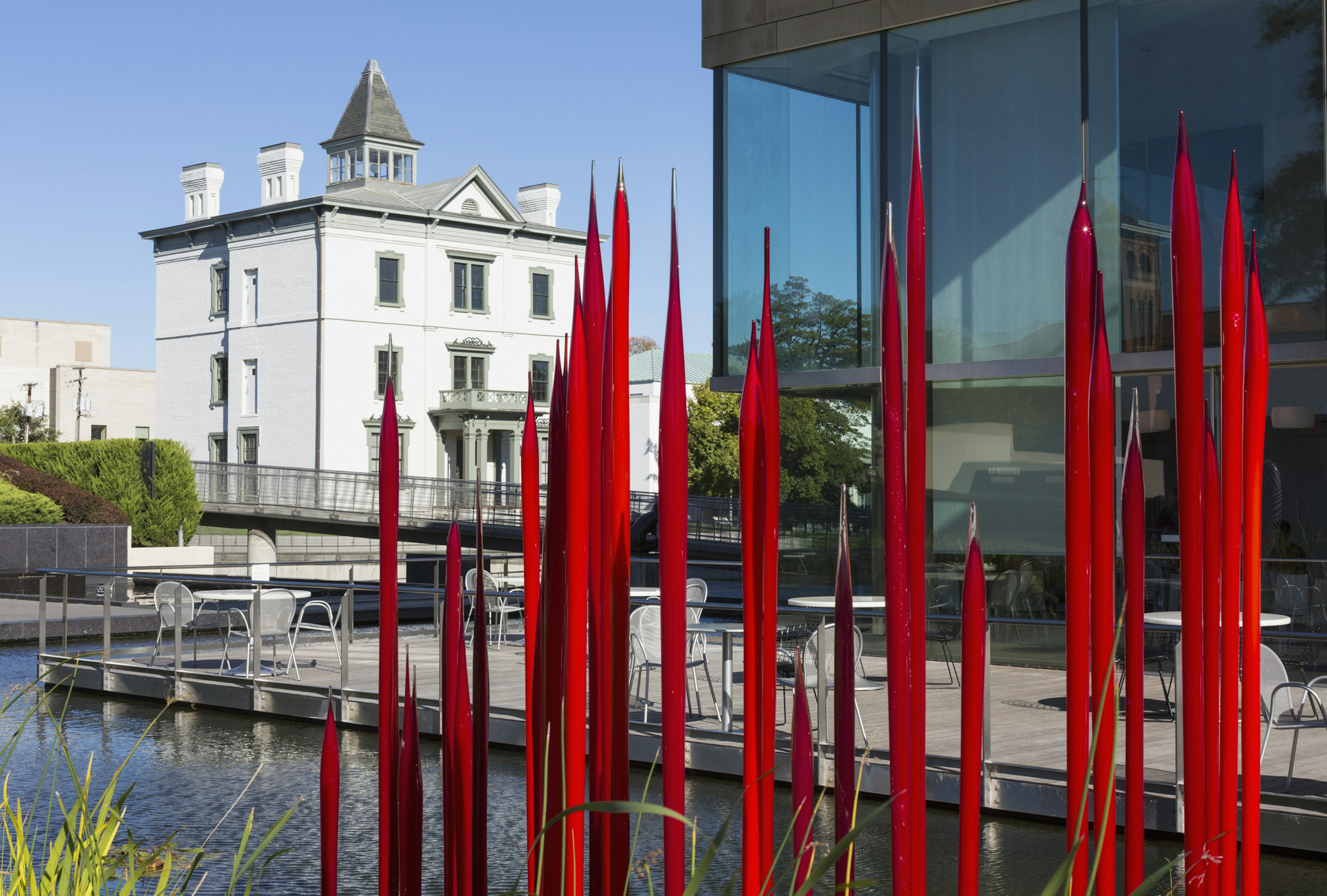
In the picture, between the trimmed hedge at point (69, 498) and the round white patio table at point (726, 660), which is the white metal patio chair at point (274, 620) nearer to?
the round white patio table at point (726, 660)

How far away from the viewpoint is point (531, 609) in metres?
1.32

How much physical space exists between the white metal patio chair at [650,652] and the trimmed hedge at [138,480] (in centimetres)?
2394

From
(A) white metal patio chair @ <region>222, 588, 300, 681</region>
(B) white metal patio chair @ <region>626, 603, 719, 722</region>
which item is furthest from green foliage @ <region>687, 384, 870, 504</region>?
(A) white metal patio chair @ <region>222, 588, 300, 681</region>

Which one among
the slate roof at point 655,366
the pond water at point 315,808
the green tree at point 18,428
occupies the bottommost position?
the pond water at point 315,808

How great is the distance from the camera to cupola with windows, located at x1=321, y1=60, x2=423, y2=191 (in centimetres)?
5200

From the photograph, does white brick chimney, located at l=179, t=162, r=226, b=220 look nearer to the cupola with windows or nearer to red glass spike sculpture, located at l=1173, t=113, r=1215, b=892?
the cupola with windows

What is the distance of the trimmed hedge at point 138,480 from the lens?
31.4m

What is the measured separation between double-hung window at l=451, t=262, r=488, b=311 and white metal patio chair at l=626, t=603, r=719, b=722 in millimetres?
38121

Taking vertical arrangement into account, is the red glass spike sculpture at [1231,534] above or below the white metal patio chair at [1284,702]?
above

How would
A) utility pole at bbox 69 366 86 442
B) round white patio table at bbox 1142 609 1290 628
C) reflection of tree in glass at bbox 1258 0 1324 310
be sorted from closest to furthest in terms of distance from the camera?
round white patio table at bbox 1142 609 1290 628, reflection of tree in glass at bbox 1258 0 1324 310, utility pole at bbox 69 366 86 442

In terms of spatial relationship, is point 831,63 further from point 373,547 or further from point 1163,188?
point 373,547

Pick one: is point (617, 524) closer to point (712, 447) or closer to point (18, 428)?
point (712, 447)

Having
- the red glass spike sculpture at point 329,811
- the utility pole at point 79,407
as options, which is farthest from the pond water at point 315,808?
the utility pole at point 79,407

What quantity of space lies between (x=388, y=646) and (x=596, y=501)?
13.5 inches
